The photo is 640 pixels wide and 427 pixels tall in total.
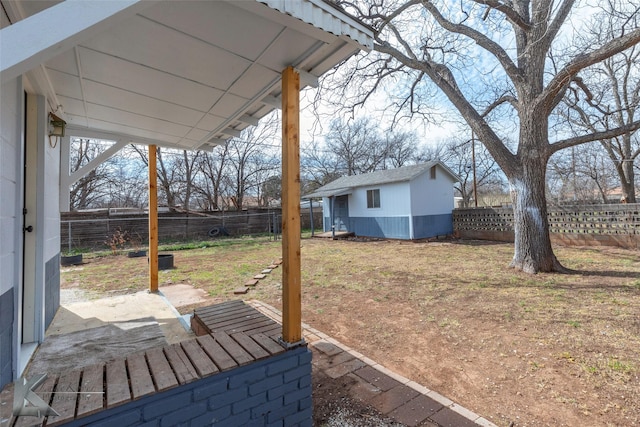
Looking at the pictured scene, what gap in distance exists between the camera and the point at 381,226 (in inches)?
524

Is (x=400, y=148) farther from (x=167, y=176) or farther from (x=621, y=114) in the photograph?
(x=167, y=176)

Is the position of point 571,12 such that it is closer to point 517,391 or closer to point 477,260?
point 477,260

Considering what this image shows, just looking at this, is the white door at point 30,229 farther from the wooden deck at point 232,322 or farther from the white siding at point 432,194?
the white siding at point 432,194

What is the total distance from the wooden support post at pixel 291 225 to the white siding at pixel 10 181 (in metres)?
1.56

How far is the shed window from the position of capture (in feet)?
44.6

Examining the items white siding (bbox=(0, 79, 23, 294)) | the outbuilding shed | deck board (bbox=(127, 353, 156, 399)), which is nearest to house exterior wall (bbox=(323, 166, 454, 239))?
the outbuilding shed

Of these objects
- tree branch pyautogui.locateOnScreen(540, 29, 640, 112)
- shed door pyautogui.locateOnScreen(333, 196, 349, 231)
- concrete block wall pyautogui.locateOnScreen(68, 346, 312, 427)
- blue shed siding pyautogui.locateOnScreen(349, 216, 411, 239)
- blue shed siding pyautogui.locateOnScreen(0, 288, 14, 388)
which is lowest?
concrete block wall pyautogui.locateOnScreen(68, 346, 312, 427)

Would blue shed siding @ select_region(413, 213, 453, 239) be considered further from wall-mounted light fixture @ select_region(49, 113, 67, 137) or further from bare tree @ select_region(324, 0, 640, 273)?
wall-mounted light fixture @ select_region(49, 113, 67, 137)

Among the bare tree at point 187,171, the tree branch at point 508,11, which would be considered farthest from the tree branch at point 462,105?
the bare tree at point 187,171

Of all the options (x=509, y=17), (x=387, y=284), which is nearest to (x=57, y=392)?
(x=387, y=284)

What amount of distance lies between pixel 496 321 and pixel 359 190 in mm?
11114

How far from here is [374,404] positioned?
2.09 metres

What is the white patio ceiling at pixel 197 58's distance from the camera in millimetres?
1580

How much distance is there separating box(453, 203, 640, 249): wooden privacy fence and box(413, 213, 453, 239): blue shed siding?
136 cm
